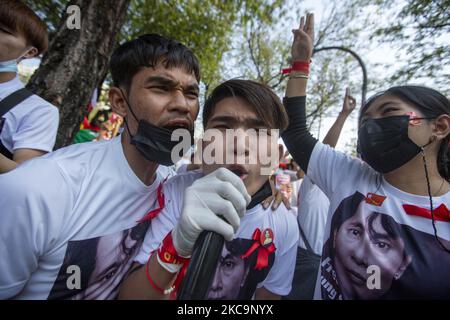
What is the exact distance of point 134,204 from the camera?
1.40m

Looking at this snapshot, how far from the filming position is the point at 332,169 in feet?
6.06

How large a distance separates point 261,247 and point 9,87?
6.49ft

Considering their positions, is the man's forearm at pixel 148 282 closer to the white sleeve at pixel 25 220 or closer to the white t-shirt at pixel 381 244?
the white sleeve at pixel 25 220

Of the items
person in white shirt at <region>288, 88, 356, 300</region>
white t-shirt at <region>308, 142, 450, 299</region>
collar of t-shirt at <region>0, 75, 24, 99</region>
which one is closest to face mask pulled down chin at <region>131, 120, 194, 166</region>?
collar of t-shirt at <region>0, 75, 24, 99</region>

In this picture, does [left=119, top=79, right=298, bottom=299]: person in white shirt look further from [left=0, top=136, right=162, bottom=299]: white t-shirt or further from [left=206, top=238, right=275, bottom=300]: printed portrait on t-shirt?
[left=0, top=136, right=162, bottom=299]: white t-shirt

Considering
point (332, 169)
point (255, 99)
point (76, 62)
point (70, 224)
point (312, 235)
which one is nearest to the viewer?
point (70, 224)

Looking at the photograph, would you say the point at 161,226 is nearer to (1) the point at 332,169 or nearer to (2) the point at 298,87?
(1) the point at 332,169

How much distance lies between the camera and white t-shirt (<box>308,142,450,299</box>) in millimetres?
1312

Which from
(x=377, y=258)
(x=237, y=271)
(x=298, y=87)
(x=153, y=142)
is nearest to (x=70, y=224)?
(x=153, y=142)

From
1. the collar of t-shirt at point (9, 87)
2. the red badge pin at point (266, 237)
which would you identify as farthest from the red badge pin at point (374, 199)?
the collar of t-shirt at point (9, 87)

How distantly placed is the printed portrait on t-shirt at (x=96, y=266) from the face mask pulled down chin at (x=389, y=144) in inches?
63.5

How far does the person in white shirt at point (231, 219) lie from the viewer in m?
0.93
